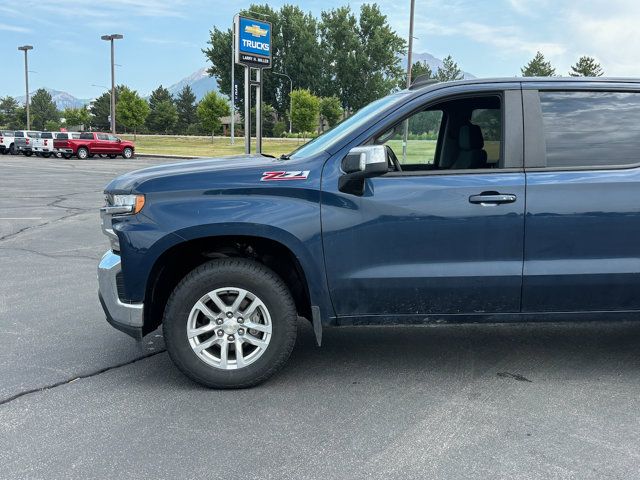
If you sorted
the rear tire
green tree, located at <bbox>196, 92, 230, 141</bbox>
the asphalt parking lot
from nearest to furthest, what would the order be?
the asphalt parking lot < the rear tire < green tree, located at <bbox>196, 92, 230, 141</bbox>

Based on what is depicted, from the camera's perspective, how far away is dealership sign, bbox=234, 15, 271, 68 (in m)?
31.0

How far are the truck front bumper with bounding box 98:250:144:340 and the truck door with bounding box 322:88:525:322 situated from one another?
3.95 ft

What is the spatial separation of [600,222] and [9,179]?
2134 cm

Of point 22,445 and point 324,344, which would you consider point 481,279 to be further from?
point 22,445

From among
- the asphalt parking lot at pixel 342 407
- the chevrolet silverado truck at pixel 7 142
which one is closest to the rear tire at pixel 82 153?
the chevrolet silverado truck at pixel 7 142

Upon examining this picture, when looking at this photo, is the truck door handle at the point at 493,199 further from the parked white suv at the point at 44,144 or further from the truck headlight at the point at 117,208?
the parked white suv at the point at 44,144

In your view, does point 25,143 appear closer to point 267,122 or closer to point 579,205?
point 579,205

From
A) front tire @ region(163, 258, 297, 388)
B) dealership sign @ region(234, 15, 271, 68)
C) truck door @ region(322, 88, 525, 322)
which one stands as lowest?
front tire @ region(163, 258, 297, 388)

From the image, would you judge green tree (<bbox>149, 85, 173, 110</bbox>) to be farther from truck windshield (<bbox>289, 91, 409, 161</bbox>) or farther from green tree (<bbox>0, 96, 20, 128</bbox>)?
truck windshield (<bbox>289, 91, 409, 161</bbox>)

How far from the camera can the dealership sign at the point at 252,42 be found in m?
31.0

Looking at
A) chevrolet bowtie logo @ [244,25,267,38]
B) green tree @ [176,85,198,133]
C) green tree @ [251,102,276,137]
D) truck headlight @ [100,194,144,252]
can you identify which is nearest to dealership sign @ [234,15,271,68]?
chevrolet bowtie logo @ [244,25,267,38]

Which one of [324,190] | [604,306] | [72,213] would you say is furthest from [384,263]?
[72,213]

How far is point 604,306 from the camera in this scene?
153 inches

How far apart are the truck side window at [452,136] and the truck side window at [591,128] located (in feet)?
1.05
